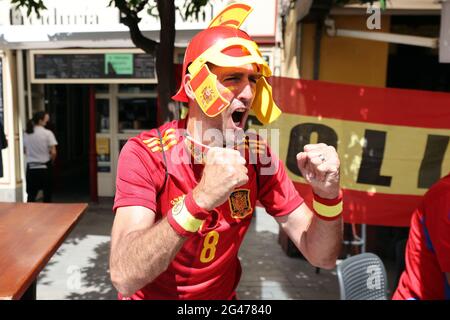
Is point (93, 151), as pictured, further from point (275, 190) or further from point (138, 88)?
point (275, 190)

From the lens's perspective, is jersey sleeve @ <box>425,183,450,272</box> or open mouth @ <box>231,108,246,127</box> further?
jersey sleeve @ <box>425,183,450,272</box>

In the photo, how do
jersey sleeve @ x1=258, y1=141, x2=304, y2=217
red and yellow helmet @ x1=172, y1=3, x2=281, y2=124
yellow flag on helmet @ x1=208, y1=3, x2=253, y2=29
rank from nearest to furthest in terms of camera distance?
1. red and yellow helmet @ x1=172, y1=3, x2=281, y2=124
2. yellow flag on helmet @ x1=208, y1=3, x2=253, y2=29
3. jersey sleeve @ x1=258, y1=141, x2=304, y2=217

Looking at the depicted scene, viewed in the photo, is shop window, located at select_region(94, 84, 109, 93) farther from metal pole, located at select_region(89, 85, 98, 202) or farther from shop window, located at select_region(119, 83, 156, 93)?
shop window, located at select_region(119, 83, 156, 93)

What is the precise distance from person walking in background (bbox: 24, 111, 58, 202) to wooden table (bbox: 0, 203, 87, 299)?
16.4 ft

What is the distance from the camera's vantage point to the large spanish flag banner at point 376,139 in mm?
4371

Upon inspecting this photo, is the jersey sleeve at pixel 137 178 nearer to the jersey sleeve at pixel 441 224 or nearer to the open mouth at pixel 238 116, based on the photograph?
the open mouth at pixel 238 116

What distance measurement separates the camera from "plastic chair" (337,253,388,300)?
338 cm

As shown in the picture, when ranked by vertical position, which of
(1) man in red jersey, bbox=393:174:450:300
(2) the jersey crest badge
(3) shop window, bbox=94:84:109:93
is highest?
(3) shop window, bbox=94:84:109:93

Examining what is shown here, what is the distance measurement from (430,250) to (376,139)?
2.28 meters

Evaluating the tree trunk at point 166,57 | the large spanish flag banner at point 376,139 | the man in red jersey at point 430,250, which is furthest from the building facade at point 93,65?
the man in red jersey at point 430,250

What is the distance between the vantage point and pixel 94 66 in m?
8.43

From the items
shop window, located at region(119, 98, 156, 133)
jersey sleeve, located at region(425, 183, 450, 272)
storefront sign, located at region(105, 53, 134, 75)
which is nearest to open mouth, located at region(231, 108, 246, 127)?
jersey sleeve, located at region(425, 183, 450, 272)

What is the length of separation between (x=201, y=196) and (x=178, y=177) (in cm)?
39

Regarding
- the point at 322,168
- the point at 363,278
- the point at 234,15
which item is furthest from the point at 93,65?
the point at 322,168
